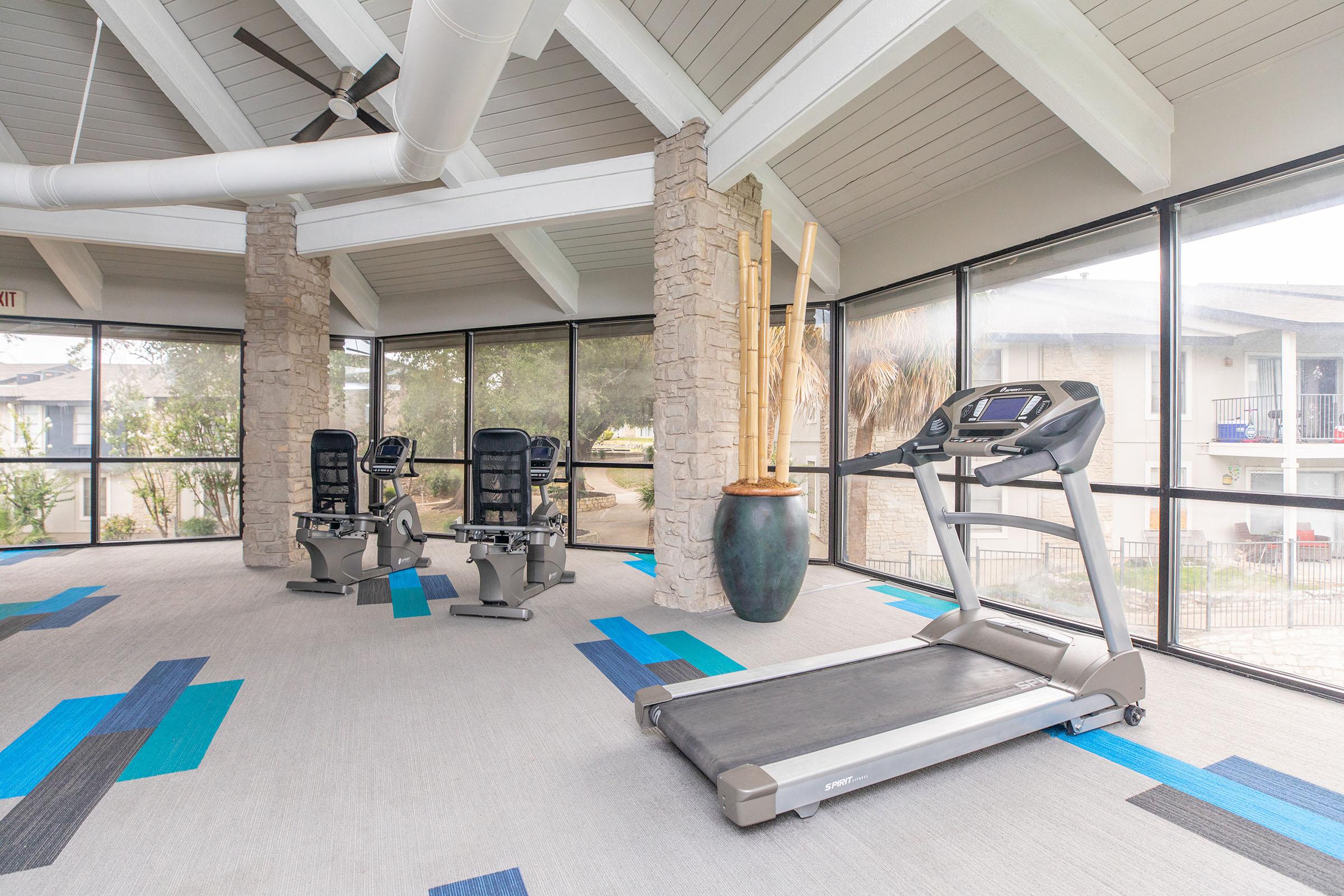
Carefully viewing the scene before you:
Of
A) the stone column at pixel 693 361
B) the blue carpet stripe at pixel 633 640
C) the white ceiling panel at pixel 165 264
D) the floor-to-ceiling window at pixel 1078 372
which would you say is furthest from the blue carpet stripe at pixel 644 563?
the white ceiling panel at pixel 165 264

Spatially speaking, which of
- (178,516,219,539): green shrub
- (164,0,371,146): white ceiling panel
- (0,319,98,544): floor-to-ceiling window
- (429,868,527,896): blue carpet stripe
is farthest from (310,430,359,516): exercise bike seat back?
(429,868,527,896): blue carpet stripe

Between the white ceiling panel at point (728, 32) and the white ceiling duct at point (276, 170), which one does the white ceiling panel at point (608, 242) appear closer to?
the white ceiling panel at point (728, 32)

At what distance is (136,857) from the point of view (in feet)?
5.98

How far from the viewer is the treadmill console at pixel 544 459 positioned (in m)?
5.13

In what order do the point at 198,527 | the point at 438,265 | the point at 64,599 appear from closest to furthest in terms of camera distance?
the point at 64,599, the point at 438,265, the point at 198,527

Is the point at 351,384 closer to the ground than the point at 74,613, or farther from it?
farther from it

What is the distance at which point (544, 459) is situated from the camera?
209 inches

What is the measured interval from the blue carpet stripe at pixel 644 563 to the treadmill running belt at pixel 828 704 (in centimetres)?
291

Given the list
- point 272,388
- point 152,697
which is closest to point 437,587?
point 152,697

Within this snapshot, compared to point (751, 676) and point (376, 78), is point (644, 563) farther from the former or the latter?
point (376, 78)

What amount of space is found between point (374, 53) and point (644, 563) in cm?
447

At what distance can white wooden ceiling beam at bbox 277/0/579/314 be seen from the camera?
4.05 metres

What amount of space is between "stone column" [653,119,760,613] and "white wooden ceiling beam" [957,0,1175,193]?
5.92 feet

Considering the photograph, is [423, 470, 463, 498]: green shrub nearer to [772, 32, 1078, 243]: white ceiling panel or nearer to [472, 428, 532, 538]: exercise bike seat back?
[472, 428, 532, 538]: exercise bike seat back
